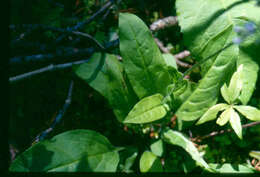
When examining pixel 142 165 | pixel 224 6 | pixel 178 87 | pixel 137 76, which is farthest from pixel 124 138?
pixel 224 6

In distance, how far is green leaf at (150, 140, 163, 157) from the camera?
1365 millimetres

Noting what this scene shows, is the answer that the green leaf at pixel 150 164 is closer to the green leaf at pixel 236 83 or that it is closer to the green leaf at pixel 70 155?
the green leaf at pixel 70 155

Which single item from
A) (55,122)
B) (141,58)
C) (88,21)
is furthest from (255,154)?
(88,21)

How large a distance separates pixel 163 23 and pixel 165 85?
55 cm

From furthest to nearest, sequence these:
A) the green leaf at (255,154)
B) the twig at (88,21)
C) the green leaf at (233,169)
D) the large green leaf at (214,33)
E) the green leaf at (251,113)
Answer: the twig at (88,21) → the green leaf at (255,154) → the green leaf at (233,169) → the large green leaf at (214,33) → the green leaf at (251,113)

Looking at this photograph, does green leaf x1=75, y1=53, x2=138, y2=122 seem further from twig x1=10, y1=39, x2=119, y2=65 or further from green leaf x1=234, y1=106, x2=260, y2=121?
green leaf x1=234, y1=106, x2=260, y2=121

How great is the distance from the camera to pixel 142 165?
1.25m

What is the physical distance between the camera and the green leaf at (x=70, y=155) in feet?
3.76

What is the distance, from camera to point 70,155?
1.20 m

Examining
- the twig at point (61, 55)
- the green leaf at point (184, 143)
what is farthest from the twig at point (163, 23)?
the green leaf at point (184, 143)

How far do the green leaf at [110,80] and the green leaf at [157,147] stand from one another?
10.4 inches

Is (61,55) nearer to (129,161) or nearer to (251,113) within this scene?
(129,161)

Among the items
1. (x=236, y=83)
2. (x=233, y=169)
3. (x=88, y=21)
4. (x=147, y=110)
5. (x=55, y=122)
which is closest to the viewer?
(x=236, y=83)

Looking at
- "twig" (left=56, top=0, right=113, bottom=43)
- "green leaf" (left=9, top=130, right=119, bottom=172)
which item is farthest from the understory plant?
"twig" (left=56, top=0, right=113, bottom=43)
